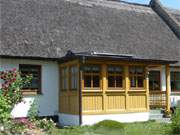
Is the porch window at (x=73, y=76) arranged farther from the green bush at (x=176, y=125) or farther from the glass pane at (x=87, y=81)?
the green bush at (x=176, y=125)

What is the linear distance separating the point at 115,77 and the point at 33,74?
4191mm

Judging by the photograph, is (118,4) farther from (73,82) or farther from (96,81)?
(73,82)

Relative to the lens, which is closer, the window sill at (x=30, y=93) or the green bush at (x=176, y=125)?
the green bush at (x=176, y=125)

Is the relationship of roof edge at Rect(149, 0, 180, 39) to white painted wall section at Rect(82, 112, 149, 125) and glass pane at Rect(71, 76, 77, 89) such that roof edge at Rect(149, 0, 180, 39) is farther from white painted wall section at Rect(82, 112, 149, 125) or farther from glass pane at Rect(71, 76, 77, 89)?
glass pane at Rect(71, 76, 77, 89)

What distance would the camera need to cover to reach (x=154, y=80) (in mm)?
27125

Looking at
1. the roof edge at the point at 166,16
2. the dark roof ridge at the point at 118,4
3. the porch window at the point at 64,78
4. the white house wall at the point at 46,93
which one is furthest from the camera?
the roof edge at the point at 166,16

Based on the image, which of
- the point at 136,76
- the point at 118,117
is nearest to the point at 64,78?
the point at 118,117

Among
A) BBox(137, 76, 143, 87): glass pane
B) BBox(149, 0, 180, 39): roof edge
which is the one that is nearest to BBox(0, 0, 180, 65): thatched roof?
BBox(149, 0, 180, 39): roof edge

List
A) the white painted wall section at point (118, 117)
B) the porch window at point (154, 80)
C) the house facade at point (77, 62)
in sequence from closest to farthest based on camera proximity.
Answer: the white painted wall section at point (118, 117) → the house facade at point (77, 62) → the porch window at point (154, 80)

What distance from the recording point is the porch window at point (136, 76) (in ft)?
70.3

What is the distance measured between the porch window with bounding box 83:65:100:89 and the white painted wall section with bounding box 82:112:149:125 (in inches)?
58.4

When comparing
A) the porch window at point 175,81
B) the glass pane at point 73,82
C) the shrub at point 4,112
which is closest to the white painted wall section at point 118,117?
the glass pane at point 73,82

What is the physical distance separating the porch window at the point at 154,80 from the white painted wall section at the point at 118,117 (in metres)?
5.54

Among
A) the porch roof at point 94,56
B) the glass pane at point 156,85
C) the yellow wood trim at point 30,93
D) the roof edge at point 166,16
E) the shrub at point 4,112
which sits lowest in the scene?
the shrub at point 4,112
